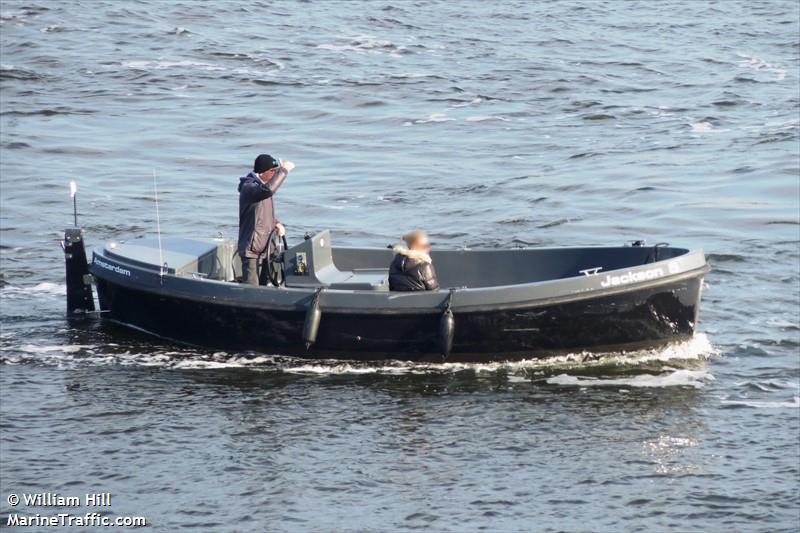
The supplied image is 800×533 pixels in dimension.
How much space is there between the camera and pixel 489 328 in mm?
12891

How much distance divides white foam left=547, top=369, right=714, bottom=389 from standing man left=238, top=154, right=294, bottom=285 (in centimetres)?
329

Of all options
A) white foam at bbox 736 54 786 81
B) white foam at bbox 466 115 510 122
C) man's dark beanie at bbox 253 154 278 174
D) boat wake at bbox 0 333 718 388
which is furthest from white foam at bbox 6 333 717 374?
white foam at bbox 736 54 786 81

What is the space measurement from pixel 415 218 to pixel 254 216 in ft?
23.6

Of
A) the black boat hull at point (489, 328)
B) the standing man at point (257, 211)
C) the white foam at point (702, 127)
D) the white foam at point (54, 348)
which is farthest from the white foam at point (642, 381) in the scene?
the white foam at point (702, 127)

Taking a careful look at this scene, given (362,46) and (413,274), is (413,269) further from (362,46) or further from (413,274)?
(362,46)

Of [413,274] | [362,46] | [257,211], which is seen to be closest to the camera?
[413,274]

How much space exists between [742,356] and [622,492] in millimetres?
4121

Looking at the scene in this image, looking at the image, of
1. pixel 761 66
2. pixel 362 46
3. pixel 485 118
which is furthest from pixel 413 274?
pixel 362 46

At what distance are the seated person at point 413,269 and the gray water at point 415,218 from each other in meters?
0.82

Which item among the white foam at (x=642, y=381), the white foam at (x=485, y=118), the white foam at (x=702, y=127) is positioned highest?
the white foam at (x=485, y=118)

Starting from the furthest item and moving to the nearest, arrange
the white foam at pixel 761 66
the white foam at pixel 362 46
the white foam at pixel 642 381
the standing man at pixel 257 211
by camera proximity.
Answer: the white foam at pixel 362 46 < the white foam at pixel 761 66 < the standing man at pixel 257 211 < the white foam at pixel 642 381

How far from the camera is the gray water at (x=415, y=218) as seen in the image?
10391 mm

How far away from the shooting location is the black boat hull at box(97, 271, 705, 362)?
12836 millimetres

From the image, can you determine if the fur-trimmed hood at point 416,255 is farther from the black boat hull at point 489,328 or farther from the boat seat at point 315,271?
the boat seat at point 315,271
